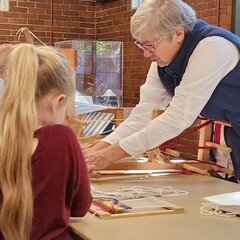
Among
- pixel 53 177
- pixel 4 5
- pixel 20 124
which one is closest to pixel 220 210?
pixel 53 177

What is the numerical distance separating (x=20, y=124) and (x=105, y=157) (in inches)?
26.0

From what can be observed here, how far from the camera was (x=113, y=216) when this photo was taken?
129 centimetres

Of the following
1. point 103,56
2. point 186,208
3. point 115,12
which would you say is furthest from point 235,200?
point 115,12

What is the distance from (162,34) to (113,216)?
75 cm

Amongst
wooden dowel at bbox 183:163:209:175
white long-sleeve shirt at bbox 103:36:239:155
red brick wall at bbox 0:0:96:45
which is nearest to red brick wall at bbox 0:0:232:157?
red brick wall at bbox 0:0:96:45

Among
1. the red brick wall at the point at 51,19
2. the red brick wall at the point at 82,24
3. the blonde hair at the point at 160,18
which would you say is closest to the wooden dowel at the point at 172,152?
the blonde hair at the point at 160,18

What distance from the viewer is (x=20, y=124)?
3.72 feet

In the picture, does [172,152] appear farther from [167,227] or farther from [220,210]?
[167,227]

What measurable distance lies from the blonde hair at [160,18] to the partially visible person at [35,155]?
0.65 meters

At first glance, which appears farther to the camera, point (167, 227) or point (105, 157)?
point (105, 157)

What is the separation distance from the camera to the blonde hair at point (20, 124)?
110 centimetres

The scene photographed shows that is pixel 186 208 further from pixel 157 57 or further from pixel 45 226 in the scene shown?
pixel 157 57

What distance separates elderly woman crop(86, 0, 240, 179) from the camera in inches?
68.3

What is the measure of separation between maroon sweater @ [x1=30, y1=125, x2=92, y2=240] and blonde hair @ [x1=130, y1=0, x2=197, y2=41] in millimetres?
731
